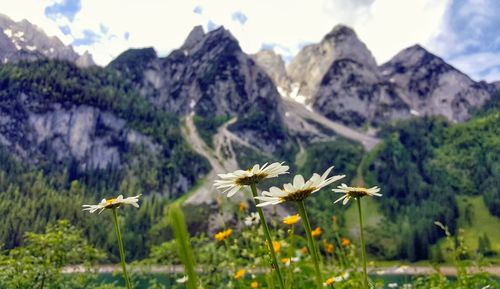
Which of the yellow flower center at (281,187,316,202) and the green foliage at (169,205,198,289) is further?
the yellow flower center at (281,187,316,202)

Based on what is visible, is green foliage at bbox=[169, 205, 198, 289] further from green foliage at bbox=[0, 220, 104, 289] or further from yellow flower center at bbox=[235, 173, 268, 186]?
green foliage at bbox=[0, 220, 104, 289]

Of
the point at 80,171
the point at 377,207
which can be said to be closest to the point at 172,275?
the point at 377,207

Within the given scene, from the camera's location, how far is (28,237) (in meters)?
7.16

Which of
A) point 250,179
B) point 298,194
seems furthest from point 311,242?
point 250,179

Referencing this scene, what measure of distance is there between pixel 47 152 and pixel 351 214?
13223cm

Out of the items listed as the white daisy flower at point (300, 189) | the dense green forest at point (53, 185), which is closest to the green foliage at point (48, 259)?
the white daisy flower at point (300, 189)

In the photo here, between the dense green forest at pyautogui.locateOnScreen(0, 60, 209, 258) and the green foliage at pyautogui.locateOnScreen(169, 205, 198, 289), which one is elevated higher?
the dense green forest at pyautogui.locateOnScreen(0, 60, 209, 258)

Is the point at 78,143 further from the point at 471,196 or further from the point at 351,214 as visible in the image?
the point at 471,196

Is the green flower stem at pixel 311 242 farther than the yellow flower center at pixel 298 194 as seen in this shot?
No

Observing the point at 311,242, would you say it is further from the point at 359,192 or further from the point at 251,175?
the point at 359,192

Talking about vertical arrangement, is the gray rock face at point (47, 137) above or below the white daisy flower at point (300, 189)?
above

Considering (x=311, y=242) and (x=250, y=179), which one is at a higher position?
(x=250, y=179)

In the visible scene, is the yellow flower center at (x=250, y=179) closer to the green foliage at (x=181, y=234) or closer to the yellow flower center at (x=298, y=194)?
the yellow flower center at (x=298, y=194)

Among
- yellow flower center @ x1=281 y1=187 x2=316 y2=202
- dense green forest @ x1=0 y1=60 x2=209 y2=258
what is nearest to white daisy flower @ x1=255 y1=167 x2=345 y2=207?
yellow flower center @ x1=281 y1=187 x2=316 y2=202
